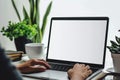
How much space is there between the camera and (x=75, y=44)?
1.24m

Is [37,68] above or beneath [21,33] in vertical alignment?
beneath

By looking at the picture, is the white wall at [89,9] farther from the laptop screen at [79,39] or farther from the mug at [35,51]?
the mug at [35,51]

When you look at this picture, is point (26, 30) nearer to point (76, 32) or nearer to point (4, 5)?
point (76, 32)

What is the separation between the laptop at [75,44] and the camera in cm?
114

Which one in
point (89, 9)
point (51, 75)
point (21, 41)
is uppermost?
point (89, 9)

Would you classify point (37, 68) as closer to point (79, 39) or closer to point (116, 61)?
point (79, 39)

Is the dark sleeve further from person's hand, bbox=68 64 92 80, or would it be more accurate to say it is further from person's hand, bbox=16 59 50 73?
person's hand, bbox=16 59 50 73

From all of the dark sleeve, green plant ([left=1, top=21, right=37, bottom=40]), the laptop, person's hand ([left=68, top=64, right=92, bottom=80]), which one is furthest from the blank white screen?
the dark sleeve

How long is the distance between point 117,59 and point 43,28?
0.91 metres

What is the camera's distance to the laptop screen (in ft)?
3.82

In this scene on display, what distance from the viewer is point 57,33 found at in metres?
1.33

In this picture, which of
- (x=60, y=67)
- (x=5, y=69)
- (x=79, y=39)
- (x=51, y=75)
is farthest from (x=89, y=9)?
(x=5, y=69)

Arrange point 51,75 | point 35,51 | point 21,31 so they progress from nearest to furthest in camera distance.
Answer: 1. point 51,75
2. point 35,51
3. point 21,31

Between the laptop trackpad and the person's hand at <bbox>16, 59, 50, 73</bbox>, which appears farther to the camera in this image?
the person's hand at <bbox>16, 59, 50, 73</bbox>
